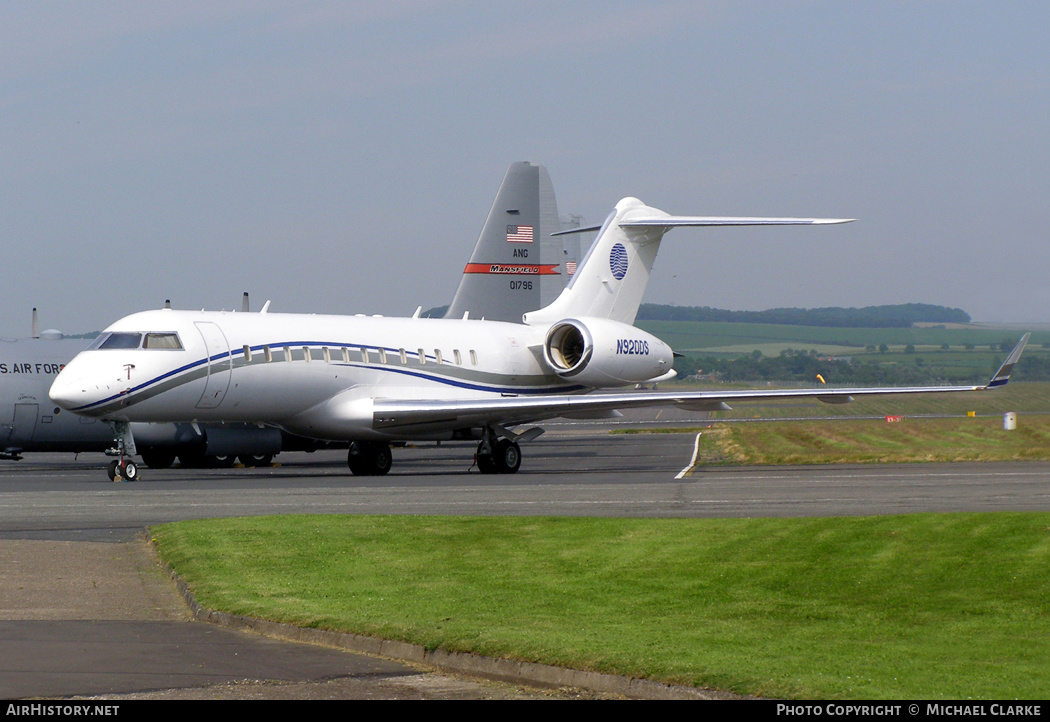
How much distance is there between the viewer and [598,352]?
110 feet

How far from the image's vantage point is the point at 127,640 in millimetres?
9789

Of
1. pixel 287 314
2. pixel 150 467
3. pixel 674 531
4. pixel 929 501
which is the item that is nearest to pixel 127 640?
pixel 674 531

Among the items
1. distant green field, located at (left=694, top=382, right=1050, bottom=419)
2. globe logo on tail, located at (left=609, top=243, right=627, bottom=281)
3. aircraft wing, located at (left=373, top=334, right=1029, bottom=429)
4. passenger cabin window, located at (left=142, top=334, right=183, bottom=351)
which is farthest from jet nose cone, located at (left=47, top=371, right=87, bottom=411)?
distant green field, located at (left=694, top=382, right=1050, bottom=419)

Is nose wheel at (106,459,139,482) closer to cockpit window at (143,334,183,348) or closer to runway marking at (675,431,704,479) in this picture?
cockpit window at (143,334,183,348)

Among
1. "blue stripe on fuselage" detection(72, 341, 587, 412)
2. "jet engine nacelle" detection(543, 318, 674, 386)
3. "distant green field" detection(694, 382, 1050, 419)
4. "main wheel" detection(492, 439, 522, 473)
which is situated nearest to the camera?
"blue stripe on fuselage" detection(72, 341, 587, 412)

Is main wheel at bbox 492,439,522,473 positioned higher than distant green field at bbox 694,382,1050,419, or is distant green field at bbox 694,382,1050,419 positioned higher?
main wheel at bbox 492,439,522,473

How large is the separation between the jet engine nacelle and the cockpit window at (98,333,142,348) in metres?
11.5

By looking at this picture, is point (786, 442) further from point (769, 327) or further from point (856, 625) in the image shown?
point (769, 327)

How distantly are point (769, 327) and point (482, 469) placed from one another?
318 ft

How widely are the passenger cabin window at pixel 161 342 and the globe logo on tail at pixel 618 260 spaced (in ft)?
45.7

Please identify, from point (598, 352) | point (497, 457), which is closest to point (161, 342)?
point (497, 457)

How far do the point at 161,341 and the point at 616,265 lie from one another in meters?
14.4

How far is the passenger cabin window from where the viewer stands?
26984mm

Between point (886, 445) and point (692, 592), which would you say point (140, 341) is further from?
point (886, 445)
